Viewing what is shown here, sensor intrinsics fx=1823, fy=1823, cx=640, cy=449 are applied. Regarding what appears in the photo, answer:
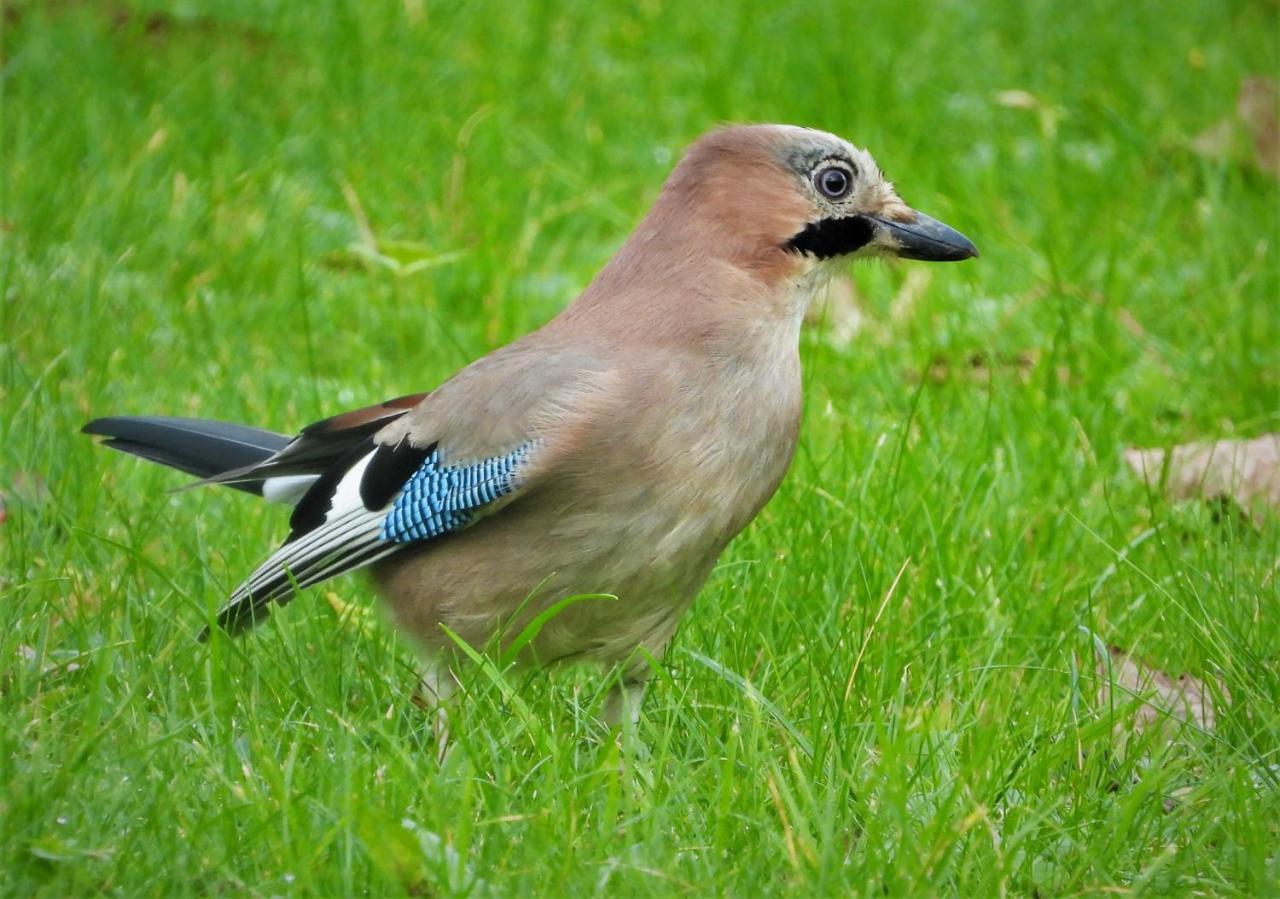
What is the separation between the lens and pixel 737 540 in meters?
3.58

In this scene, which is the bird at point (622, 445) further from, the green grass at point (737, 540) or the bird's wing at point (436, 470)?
the green grass at point (737, 540)

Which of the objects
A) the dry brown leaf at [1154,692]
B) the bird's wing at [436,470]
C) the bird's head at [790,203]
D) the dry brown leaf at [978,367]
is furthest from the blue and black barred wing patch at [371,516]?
the dry brown leaf at [978,367]

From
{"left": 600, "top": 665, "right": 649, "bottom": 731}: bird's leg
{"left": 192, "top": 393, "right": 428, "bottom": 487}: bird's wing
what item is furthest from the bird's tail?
{"left": 600, "top": 665, "right": 649, "bottom": 731}: bird's leg

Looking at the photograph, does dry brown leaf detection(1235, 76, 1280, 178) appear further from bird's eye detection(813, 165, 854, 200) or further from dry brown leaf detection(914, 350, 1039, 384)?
bird's eye detection(813, 165, 854, 200)

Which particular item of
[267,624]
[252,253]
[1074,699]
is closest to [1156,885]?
[1074,699]

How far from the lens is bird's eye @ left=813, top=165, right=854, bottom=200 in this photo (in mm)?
3096

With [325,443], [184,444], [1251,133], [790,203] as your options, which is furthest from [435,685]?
[1251,133]

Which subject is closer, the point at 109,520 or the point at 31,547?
the point at 31,547

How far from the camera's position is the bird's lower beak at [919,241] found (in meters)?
3.14

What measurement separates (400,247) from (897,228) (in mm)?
1735

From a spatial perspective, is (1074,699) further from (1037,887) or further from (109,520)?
(109,520)

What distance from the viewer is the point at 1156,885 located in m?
2.47

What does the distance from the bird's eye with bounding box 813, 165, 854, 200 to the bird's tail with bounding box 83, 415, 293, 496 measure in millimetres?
1141

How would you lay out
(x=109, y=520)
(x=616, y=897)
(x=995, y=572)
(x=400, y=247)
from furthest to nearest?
1. (x=400, y=247)
2. (x=109, y=520)
3. (x=995, y=572)
4. (x=616, y=897)
